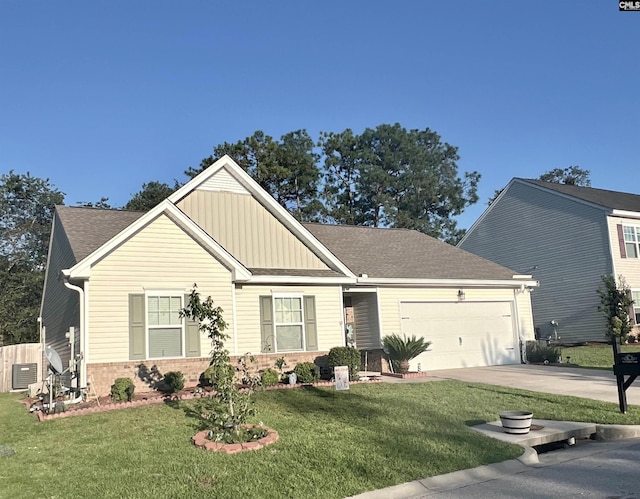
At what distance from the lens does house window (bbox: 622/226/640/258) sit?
2577cm

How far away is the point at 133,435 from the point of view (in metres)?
8.98

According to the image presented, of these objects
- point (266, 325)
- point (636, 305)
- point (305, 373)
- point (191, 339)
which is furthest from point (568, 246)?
point (191, 339)

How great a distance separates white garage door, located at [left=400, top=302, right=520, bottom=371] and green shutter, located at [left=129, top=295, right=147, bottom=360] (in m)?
8.67

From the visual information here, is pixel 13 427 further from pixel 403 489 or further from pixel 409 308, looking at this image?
pixel 409 308

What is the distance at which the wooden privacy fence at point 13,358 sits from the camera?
1956 cm

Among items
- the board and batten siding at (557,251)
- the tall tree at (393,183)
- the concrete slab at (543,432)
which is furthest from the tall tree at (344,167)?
the concrete slab at (543,432)

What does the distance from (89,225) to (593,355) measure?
18.3 m

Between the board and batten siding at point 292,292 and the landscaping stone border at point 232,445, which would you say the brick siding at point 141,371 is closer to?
the board and batten siding at point 292,292

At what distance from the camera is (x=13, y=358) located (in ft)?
64.7

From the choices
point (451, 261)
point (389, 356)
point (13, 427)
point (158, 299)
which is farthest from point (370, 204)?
point (13, 427)

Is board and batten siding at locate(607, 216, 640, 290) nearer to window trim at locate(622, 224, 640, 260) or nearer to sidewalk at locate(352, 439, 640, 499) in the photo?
window trim at locate(622, 224, 640, 260)

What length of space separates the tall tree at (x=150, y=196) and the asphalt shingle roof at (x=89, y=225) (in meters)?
24.3

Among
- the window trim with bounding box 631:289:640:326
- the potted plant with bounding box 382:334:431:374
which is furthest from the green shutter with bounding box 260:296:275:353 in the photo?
the window trim with bounding box 631:289:640:326

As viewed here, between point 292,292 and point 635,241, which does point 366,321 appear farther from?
point 635,241
